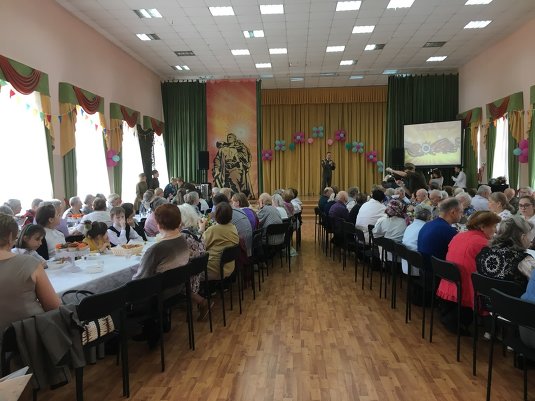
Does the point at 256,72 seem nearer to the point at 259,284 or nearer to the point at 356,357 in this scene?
the point at 259,284

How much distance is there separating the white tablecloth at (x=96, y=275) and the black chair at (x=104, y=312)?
0.41 m

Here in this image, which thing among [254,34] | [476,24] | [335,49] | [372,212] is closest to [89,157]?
[254,34]

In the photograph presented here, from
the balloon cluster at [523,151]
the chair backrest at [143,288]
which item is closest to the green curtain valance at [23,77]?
the chair backrest at [143,288]

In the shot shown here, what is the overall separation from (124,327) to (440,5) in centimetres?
880

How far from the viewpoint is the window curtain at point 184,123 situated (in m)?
14.8

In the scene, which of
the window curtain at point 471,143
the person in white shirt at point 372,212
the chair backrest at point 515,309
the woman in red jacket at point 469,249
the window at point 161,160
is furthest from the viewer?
the window at point 161,160

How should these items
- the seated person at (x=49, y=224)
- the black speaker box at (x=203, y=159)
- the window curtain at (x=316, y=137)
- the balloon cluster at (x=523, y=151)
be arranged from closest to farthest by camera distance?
1. the seated person at (x=49, y=224)
2. the balloon cluster at (x=523, y=151)
3. the black speaker box at (x=203, y=159)
4. the window curtain at (x=316, y=137)

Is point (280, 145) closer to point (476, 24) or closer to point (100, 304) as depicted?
point (476, 24)

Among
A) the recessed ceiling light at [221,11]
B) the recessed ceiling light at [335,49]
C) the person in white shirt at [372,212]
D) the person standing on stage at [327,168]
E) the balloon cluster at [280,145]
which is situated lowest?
the person in white shirt at [372,212]

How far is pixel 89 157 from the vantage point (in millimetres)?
9609

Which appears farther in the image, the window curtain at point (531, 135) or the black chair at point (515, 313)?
the window curtain at point (531, 135)

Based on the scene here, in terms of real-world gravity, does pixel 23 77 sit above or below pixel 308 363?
above

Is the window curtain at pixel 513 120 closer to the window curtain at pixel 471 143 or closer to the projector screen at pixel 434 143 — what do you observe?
the window curtain at pixel 471 143

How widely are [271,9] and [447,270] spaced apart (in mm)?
7096
